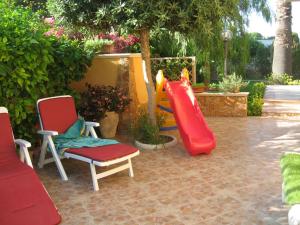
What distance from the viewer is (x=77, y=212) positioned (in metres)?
3.90

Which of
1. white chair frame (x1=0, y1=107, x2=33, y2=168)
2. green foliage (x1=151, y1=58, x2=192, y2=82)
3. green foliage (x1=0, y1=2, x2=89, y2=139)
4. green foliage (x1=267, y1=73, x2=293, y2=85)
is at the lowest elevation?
green foliage (x1=267, y1=73, x2=293, y2=85)

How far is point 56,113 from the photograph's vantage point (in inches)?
211

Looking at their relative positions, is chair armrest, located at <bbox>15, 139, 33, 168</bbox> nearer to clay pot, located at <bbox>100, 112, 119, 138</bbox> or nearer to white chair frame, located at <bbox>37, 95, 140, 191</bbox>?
white chair frame, located at <bbox>37, 95, 140, 191</bbox>

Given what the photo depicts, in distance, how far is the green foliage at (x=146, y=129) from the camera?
643 centimetres

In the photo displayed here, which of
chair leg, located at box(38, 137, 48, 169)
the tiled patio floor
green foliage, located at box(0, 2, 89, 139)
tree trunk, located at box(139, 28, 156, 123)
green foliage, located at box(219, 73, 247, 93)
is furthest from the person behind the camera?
green foliage, located at box(219, 73, 247, 93)

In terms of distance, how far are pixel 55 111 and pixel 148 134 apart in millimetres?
1841

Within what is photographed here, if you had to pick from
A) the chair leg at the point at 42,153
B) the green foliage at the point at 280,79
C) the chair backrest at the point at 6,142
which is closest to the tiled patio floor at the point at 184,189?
the chair leg at the point at 42,153

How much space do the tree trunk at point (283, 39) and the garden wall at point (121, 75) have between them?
24.8 ft

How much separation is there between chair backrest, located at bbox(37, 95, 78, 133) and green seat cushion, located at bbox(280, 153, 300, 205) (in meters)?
3.17

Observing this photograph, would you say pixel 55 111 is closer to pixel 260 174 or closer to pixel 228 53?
pixel 260 174

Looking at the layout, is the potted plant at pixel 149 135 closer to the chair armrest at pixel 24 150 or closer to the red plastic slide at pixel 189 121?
the red plastic slide at pixel 189 121

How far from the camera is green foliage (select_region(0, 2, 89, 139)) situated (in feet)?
16.1

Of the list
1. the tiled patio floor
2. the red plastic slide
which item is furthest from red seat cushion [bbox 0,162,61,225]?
the red plastic slide

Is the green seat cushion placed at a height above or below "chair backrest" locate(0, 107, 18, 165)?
below
